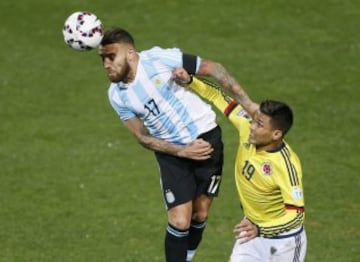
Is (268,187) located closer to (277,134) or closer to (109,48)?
(277,134)

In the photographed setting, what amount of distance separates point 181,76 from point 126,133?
7.00 metres

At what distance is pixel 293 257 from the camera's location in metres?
11.0

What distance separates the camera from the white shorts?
1090cm

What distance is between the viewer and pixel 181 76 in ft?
37.4

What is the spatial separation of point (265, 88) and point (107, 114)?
123 inches

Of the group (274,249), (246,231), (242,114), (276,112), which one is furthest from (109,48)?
(274,249)

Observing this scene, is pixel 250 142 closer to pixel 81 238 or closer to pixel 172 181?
pixel 172 181

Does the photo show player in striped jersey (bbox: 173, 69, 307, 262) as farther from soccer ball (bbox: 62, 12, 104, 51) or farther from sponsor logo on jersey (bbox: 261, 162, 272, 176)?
soccer ball (bbox: 62, 12, 104, 51)

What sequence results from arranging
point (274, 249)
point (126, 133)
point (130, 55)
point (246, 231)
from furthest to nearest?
point (126, 133) < point (130, 55) < point (274, 249) < point (246, 231)

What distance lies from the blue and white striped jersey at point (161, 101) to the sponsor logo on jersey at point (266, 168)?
1.30m

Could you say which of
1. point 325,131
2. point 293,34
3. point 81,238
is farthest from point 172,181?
point 293,34

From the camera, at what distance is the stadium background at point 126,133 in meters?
14.8

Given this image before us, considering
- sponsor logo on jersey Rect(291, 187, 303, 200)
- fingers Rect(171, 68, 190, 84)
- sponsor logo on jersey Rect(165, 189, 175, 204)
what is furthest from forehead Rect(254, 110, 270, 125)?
sponsor logo on jersey Rect(165, 189, 175, 204)

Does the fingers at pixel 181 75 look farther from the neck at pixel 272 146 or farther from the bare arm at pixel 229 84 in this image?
the neck at pixel 272 146
